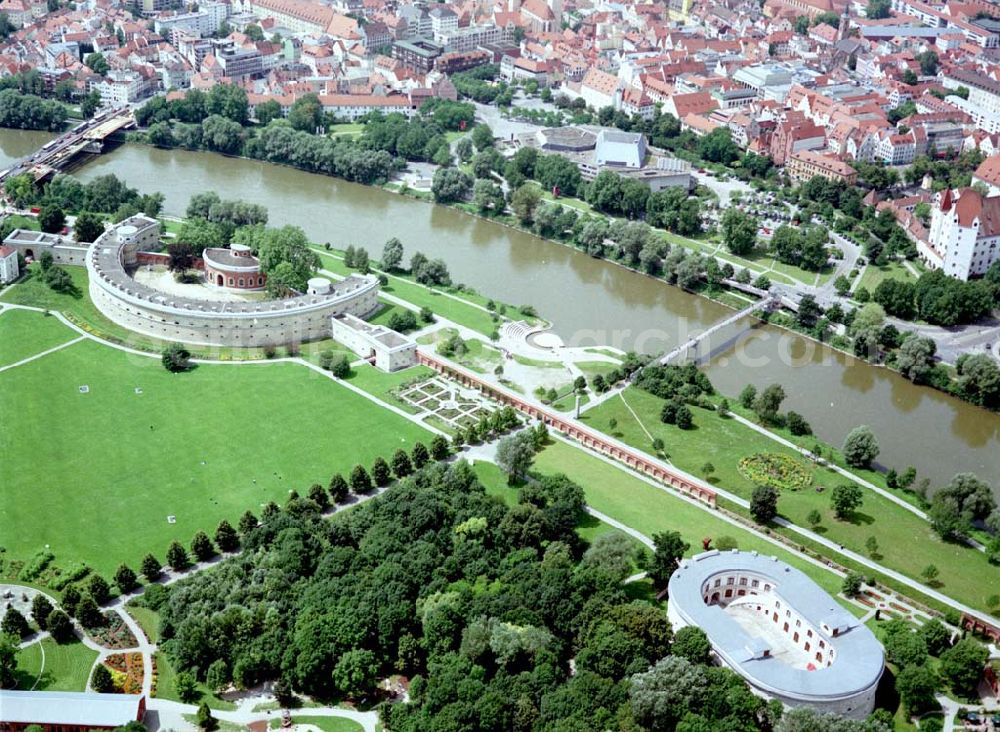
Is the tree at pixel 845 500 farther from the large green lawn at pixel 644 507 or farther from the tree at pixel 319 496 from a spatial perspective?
the tree at pixel 319 496

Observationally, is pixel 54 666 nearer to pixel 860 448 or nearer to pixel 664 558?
pixel 664 558

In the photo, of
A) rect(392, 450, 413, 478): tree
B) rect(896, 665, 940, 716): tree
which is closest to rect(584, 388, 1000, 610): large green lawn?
rect(896, 665, 940, 716): tree

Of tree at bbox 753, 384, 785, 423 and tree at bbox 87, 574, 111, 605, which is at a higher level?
tree at bbox 753, 384, 785, 423

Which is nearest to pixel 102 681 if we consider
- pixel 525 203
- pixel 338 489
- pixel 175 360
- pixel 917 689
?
pixel 338 489

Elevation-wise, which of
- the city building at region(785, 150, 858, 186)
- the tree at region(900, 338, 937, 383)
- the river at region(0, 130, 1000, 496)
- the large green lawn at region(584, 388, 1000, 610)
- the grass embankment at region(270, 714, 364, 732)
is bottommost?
the grass embankment at region(270, 714, 364, 732)

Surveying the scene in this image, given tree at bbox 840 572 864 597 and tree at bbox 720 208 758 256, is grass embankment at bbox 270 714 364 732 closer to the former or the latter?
tree at bbox 840 572 864 597

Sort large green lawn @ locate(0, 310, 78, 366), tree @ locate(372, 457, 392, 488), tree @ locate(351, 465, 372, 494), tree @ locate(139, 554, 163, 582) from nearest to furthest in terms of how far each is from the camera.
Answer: tree @ locate(139, 554, 163, 582) → tree @ locate(351, 465, 372, 494) → tree @ locate(372, 457, 392, 488) → large green lawn @ locate(0, 310, 78, 366)
